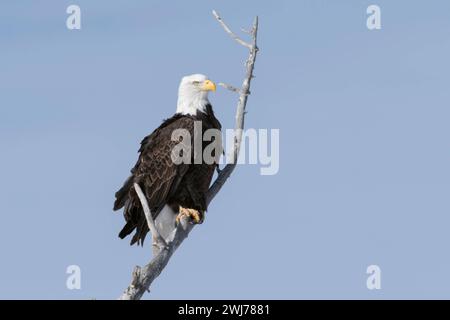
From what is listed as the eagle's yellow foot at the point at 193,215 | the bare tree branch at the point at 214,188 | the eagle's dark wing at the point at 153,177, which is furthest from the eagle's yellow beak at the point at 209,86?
the eagle's yellow foot at the point at 193,215

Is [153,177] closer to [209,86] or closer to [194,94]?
[194,94]

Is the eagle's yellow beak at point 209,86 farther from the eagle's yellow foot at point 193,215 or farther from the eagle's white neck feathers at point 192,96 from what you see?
the eagle's yellow foot at point 193,215

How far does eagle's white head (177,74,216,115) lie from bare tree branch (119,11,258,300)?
3.84 ft

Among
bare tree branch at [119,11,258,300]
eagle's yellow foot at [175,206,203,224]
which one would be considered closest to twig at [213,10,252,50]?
bare tree branch at [119,11,258,300]

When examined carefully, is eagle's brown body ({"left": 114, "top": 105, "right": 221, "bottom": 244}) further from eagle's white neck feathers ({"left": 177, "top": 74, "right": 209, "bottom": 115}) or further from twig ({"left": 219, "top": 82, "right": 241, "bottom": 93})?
twig ({"left": 219, "top": 82, "right": 241, "bottom": 93})

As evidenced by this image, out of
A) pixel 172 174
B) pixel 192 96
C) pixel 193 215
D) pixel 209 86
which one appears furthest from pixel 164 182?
pixel 209 86

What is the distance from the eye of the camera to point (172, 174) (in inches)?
504

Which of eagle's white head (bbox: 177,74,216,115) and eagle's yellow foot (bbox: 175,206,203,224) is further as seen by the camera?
eagle's white head (bbox: 177,74,216,115)

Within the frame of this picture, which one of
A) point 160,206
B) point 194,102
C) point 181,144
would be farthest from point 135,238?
point 194,102

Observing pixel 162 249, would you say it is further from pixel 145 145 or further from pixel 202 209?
pixel 145 145

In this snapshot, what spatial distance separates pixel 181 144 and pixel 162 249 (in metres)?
2.78

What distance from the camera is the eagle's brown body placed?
12492mm

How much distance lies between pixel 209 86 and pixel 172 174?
1.54 meters
